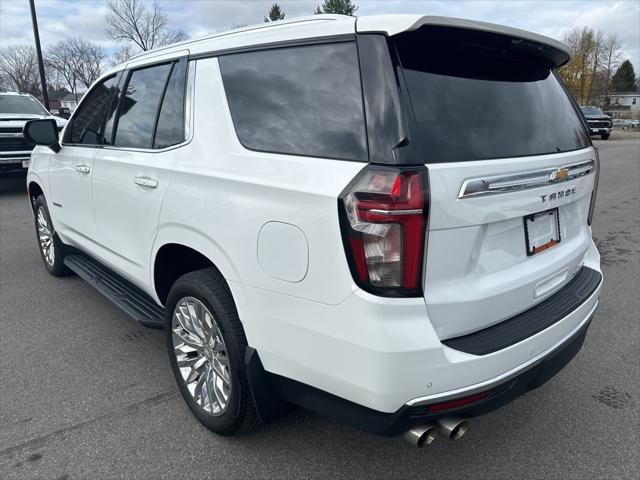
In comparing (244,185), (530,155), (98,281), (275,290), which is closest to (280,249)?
(275,290)

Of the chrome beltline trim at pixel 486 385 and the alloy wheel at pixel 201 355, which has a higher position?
the chrome beltline trim at pixel 486 385

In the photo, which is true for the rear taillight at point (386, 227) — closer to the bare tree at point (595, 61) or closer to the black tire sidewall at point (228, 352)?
the black tire sidewall at point (228, 352)

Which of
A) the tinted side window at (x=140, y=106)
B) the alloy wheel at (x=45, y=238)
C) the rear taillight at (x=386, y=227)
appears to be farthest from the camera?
the alloy wheel at (x=45, y=238)

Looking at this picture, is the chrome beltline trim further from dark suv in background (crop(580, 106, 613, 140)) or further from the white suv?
dark suv in background (crop(580, 106, 613, 140))

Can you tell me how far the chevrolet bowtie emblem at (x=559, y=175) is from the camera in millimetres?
2133

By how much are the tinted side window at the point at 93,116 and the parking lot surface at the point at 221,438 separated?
1450mm

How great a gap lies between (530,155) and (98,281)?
9.85ft

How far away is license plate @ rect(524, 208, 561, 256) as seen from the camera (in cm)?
209

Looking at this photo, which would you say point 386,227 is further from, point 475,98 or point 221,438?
point 221,438

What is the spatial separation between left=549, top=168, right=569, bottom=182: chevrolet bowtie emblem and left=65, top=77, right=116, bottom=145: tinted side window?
9.51 ft

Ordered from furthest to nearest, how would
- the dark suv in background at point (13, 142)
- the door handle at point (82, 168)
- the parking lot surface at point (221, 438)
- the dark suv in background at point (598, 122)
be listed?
the dark suv in background at point (598, 122) → the dark suv in background at point (13, 142) → the door handle at point (82, 168) → the parking lot surface at point (221, 438)

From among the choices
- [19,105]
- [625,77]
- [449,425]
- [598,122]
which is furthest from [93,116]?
[625,77]

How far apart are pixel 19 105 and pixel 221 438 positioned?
36.9ft

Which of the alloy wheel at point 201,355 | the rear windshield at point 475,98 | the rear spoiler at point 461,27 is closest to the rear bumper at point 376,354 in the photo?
the alloy wheel at point 201,355
